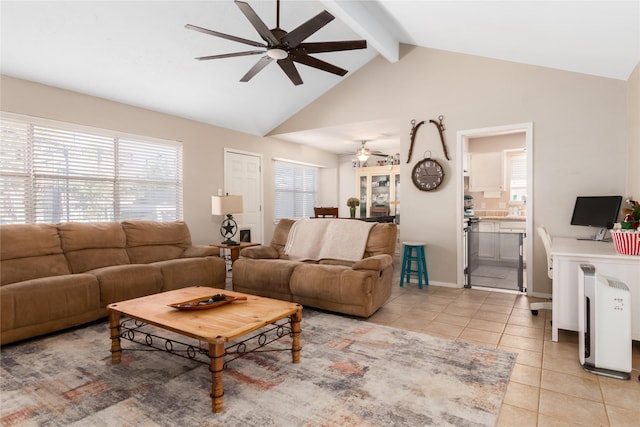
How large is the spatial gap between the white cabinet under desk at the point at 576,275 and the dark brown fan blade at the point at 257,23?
2.78 meters

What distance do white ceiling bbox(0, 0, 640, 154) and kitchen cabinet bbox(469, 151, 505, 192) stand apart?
8.90 ft

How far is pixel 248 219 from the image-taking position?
20.9ft

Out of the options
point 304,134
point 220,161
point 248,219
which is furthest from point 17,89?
point 304,134

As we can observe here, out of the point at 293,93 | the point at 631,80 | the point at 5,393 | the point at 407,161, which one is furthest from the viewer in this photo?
the point at 293,93

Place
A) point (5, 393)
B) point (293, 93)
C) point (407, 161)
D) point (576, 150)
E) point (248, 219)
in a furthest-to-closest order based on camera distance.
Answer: point (248, 219) → point (293, 93) → point (407, 161) → point (576, 150) → point (5, 393)

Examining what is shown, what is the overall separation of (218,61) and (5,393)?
379cm

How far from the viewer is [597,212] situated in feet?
11.9

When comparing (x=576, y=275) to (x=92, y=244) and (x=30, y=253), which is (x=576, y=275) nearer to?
(x=92, y=244)

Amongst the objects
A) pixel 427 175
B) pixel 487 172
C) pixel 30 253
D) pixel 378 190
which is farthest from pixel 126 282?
pixel 487 172

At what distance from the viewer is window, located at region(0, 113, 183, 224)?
3676mm

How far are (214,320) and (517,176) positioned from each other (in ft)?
21.3

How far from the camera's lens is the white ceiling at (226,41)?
3.01 metres

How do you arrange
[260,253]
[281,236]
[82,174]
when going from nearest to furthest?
[82,174]
[260,253]
[281,236]

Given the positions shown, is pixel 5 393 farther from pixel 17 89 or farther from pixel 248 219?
pixel 248 219
